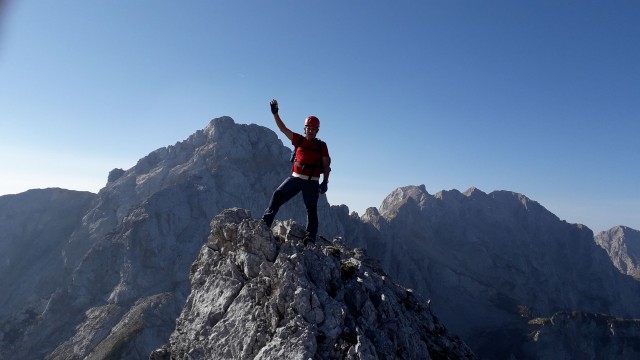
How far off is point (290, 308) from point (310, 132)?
6.26 m

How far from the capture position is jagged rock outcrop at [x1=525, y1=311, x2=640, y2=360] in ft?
417

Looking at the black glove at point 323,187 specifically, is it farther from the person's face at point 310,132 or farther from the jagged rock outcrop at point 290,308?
the jagged rock outcrop at point 290,308

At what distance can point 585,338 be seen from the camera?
130 meters

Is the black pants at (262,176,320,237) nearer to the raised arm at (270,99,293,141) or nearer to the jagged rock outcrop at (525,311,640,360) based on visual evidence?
the raised arm at (270,99,293,141)

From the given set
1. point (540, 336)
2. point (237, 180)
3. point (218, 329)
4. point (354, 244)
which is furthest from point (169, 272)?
point (218, 329)

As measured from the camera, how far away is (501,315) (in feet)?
569

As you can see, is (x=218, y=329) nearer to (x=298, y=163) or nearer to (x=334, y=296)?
(x=334, y=296)

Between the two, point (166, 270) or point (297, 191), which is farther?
point (166, 270)

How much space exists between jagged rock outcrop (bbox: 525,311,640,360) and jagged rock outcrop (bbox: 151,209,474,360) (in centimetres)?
13853

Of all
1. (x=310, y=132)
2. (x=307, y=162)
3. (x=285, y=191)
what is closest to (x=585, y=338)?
(x=285, y=191)

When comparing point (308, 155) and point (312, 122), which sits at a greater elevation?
point (312, 122)

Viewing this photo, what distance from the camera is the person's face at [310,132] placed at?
607 inches

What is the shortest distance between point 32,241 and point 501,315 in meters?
209

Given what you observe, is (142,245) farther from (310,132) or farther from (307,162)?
(310,132)
